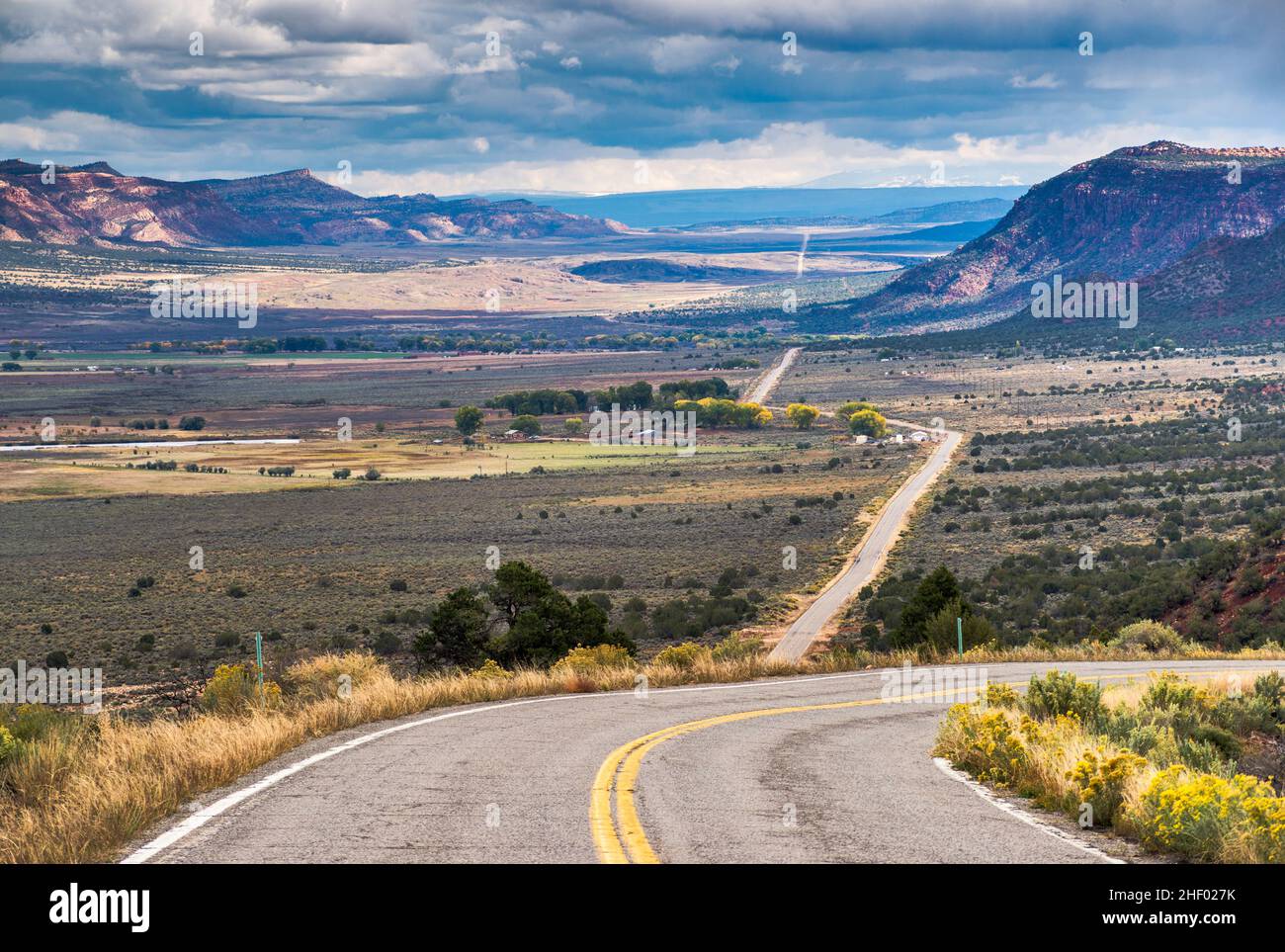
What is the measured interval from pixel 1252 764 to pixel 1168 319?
571 feet

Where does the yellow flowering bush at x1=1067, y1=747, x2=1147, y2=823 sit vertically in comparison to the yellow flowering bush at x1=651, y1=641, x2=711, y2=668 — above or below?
above

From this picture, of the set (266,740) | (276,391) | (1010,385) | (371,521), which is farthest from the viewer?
(276,391)

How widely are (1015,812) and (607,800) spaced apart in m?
2.69

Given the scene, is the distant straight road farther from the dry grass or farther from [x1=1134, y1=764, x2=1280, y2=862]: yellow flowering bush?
[x1=1134, y1=764, x2=1280, y2=862]: yellow flowering bush

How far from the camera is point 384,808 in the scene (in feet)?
30.0

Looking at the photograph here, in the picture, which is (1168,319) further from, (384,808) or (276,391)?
(384,808)

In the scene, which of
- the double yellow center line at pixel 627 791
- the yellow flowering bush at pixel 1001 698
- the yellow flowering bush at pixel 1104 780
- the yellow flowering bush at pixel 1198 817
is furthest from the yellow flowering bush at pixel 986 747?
the double yellow center line at pixel 627 791

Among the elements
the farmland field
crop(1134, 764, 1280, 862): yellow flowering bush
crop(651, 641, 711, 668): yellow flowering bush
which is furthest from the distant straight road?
crop(1134, 764, 1280, 862): yellow flowering bush

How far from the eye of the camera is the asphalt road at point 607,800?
26.0 ft

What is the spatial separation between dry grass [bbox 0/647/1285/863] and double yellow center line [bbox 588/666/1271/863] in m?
2.64

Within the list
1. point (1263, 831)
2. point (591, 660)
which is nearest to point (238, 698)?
point (591, 660)

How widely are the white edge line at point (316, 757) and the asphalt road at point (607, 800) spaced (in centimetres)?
3

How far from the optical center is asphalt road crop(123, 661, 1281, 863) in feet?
26.0
